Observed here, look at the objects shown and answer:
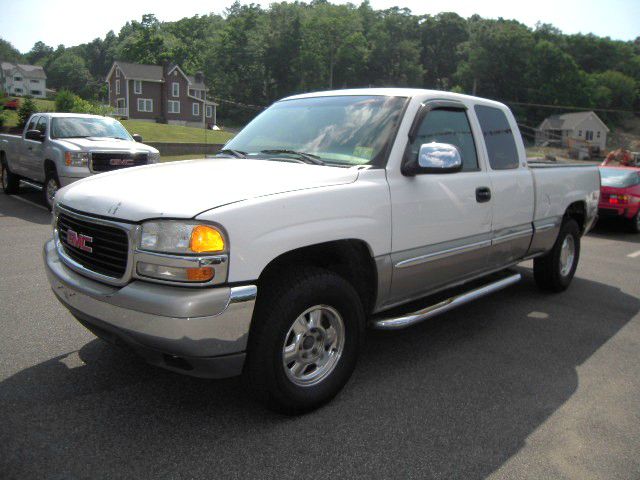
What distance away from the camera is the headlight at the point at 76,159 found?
998 centimetres

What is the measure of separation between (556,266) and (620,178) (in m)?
7.42

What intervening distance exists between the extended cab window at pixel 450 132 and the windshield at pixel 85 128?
8.98m

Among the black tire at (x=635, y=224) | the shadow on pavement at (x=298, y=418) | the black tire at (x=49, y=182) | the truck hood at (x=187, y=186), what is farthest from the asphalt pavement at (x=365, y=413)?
the black tire at (x=635, y=224)

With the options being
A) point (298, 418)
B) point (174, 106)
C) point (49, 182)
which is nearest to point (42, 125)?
point (49, 182)

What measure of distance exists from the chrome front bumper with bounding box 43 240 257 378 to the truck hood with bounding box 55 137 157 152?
26.4ft

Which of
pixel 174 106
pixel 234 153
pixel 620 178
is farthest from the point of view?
pixel 174 106

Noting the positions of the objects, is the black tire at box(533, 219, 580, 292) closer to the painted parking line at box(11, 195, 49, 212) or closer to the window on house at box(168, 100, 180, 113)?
the painted parking line at box(11, 195, 49, 212)

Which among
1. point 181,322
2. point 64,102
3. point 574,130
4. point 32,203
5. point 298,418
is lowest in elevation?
point 32,203

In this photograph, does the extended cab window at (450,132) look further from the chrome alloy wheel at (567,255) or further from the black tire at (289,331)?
the chrome alloy wheel at (567,255)

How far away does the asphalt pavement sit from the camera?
9.00 ft

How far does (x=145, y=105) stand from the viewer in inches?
2685

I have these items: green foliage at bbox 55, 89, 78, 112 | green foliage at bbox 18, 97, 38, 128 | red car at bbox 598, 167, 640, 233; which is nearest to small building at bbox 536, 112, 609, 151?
green foliage at bbox 55, 89, 78, 112

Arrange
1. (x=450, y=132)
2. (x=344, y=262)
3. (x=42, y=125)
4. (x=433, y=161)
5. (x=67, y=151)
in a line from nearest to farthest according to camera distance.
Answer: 1. (x=344, y=262)
2. (x=433, y=161)
3. (x=450, y=132)
4. (x=67, y=151)
5. (x=42, y=125)

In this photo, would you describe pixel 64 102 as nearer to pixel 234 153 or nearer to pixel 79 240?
pixel 234 153
